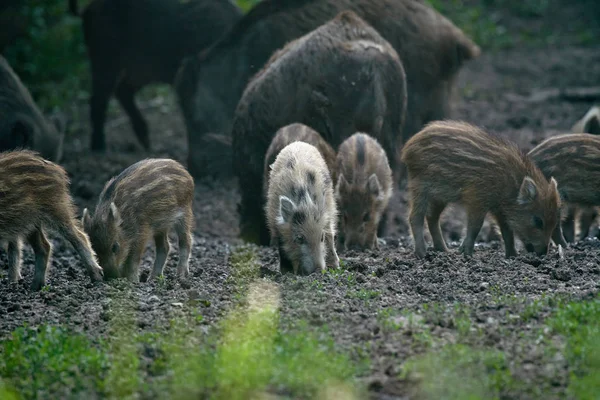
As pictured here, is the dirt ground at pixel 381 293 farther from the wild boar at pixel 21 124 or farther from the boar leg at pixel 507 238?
the wild boar at pixel 21 124

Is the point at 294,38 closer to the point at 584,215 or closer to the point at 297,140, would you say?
the point at 297,140

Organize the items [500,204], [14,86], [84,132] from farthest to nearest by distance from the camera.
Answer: [84,132]
[14,86]
[500,204]

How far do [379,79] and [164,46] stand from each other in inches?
210

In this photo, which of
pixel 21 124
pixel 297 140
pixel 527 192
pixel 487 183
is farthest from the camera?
pixel 21 124

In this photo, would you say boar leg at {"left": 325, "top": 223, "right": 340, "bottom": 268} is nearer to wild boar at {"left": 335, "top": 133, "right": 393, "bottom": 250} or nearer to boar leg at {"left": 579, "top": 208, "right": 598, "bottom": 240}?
wild boar at {"left": 335, "top": 133, "right": 393, "bottom": 250}

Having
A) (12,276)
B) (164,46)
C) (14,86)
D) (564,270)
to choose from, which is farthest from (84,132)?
(564,270)

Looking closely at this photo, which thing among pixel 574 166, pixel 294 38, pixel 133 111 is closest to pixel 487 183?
pixel 574 166

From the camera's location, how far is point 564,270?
262 inches

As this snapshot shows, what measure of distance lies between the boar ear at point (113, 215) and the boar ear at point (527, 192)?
300 centimetres

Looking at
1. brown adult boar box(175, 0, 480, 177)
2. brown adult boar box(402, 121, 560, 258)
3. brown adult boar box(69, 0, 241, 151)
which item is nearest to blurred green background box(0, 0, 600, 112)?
brown adult boar box(69, 0, 241, 151)

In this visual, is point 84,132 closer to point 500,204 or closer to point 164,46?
point 164,46

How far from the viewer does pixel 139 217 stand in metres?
7.43

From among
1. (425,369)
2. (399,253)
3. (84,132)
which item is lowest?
(84,132)

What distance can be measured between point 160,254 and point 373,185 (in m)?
1.90
